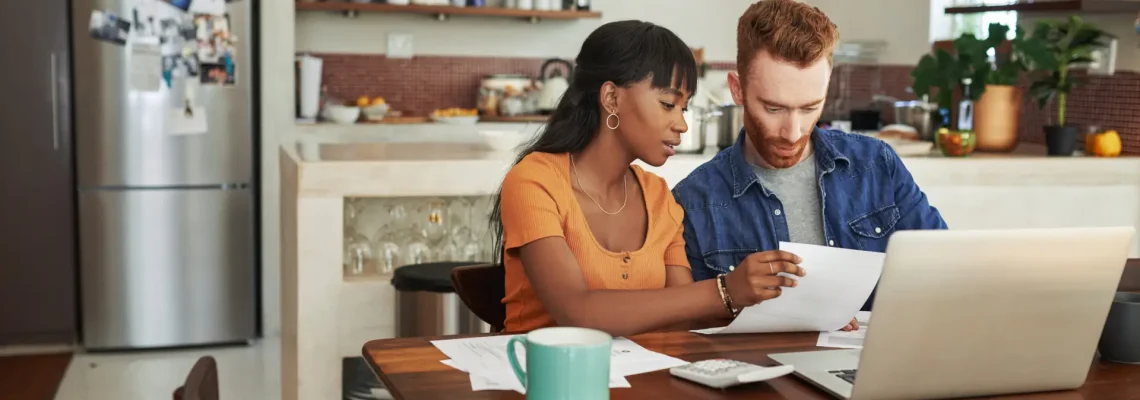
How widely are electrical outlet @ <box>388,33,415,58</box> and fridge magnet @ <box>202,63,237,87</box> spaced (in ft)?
4.15

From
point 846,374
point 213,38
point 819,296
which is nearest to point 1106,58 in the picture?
Result: point 819,296

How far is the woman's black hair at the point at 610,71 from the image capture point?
174cm

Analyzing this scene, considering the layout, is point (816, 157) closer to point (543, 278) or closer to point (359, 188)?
point (543, 278)

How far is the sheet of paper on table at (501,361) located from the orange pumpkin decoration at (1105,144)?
8.24 ft

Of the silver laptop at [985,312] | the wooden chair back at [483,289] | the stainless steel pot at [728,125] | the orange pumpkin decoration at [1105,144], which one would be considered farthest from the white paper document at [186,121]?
the silver laptop at [985,312]

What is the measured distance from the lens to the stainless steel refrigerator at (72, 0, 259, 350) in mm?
4387

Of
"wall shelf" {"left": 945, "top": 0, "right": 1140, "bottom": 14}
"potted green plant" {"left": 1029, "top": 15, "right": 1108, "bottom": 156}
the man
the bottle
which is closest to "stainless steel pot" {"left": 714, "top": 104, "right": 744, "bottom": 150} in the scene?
the bottle

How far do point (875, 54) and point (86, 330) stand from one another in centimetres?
417

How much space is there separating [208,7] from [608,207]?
10.3ft

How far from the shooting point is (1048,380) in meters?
1.27

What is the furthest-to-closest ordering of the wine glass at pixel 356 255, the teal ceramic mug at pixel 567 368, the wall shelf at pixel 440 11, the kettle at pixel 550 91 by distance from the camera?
1. the kettle at pixel 550 91
2. the wall shelf at pixel 440 11
3. the wine glass at pixel 356 255
4. the teal ceramic mug at pixel 567 368

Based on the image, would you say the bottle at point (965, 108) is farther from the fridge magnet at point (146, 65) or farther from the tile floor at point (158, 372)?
the fridge magnet at point (146, 65)

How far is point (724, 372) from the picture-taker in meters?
1.29

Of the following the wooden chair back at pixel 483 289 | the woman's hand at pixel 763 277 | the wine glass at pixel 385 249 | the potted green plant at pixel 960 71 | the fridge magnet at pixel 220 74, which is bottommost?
the wine glass at pixel 385 249
